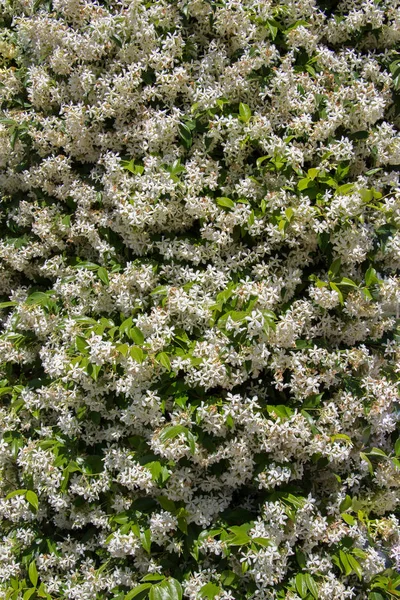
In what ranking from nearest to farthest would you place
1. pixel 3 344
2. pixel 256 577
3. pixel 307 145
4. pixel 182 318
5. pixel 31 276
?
pixel 256 577
pixel 182 318
pixel 307 145
pixel 3 344
pixel 31 276

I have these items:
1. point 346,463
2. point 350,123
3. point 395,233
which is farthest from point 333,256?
point 346,463

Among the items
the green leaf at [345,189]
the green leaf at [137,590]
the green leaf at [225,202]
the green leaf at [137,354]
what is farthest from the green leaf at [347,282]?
the green leaf at [137,590]

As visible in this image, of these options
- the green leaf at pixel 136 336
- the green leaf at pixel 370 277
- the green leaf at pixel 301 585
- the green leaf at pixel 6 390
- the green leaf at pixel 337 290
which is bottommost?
the green leaf at pixel 6 390

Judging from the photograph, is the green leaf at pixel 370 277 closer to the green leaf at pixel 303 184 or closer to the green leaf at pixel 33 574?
the green leaf at pixel 303 184

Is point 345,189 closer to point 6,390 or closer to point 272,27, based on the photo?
point 272,27

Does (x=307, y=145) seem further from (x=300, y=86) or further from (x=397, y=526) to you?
(x=397, y=526)

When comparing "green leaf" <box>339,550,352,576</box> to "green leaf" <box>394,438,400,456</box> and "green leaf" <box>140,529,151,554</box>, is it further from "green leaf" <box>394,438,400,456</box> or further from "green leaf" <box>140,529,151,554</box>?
"green leaf" <box>140,529,151,554</box>
